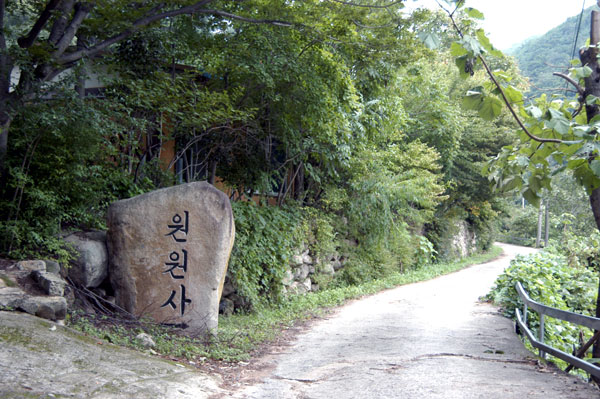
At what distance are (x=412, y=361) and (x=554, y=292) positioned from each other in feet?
19.0

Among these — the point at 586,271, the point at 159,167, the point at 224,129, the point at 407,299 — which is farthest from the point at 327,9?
the point at 586,271

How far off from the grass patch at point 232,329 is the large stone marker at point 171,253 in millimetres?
401

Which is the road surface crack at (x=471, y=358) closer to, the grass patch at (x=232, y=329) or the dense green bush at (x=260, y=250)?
the grass patch at (x=232, y=329)

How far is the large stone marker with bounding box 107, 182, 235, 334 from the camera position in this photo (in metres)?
7.72

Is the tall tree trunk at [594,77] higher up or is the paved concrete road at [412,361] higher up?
the tall tree trunk at [594,77]

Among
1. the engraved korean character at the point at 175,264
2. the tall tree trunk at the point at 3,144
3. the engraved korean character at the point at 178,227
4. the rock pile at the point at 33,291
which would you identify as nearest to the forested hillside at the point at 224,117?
the tall tree trunk at the point at 3,144

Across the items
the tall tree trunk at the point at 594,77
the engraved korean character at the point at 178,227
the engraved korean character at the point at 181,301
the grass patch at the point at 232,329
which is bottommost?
the grass patch at the point at 232,329

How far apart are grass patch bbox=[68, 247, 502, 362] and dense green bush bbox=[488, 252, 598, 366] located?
431cm

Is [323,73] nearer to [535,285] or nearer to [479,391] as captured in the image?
[535,285]

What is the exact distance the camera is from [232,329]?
29.3 feet

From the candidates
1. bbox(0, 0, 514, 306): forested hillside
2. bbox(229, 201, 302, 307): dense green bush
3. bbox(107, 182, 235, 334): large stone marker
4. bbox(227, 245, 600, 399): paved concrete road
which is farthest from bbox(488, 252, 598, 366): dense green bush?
bbox(107, 182, 235, 334): large stone marker

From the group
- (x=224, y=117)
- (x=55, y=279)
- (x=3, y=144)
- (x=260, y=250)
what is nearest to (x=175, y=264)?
(x=55, y=279)

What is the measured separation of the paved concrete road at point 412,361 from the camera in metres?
5.48

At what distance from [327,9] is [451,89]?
→ 18850 millimetres
